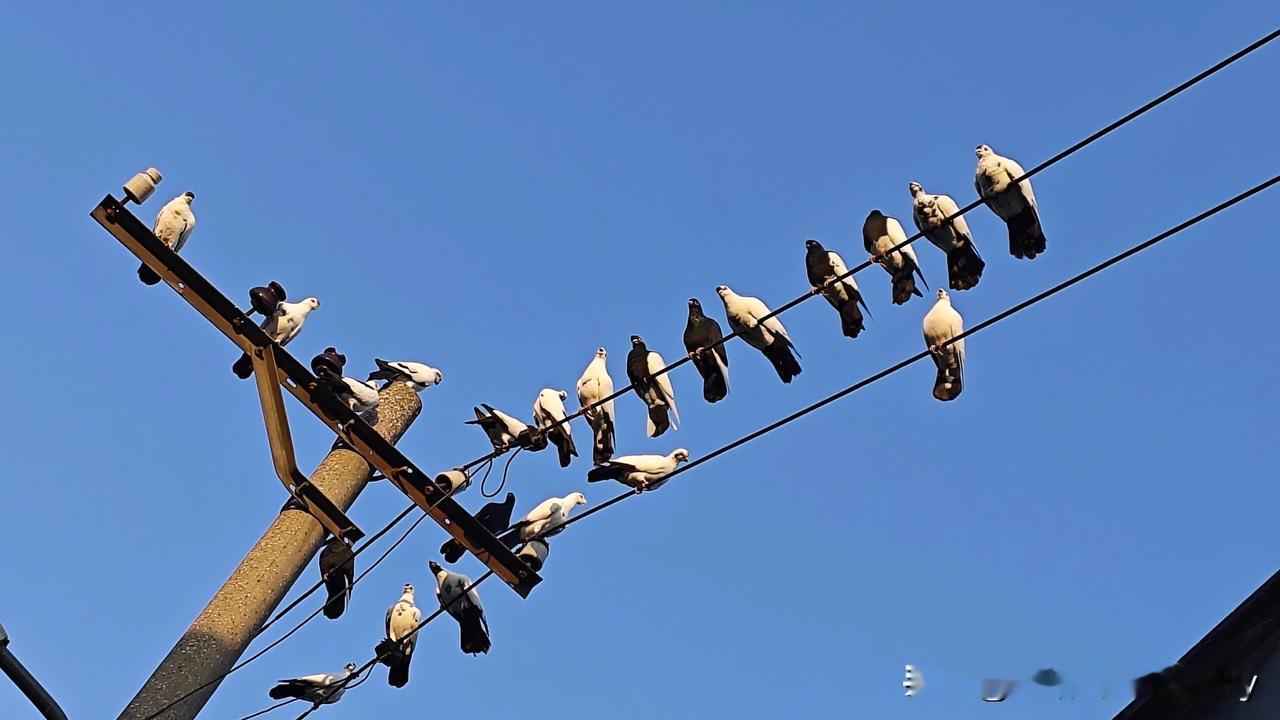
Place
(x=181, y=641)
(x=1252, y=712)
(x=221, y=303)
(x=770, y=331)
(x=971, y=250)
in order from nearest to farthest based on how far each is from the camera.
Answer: (x=181, y=641)
(x=1252, y=712)
(x=221, y=303)
(x=971, y=250)
(x=770, y=331)

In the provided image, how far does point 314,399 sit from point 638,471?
164 centimetres

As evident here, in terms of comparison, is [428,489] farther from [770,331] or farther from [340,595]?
[770,331]

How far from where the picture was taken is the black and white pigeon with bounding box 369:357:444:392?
8078 mm

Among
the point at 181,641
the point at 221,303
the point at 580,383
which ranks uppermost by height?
the point at 580,383

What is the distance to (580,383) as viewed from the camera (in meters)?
8.92

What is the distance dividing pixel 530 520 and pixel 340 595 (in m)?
0.95

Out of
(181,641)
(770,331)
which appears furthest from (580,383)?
(181,641)

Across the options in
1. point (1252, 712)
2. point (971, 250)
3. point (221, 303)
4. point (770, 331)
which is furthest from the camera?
point (770, 331)

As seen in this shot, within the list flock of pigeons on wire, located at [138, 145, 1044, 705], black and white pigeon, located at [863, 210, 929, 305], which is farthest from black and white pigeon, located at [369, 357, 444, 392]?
black and white pigeon, located at [863, 210, 929, 305]

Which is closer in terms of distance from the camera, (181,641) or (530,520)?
(181,641)

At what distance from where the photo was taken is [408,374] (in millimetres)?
8078

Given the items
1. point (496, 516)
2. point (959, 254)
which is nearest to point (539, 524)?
point (496, 516)

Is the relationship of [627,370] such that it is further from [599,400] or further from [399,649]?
[399,649]

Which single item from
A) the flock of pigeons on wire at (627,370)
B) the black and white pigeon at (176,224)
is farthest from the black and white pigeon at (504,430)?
the black and white pigeon at (176,224)
